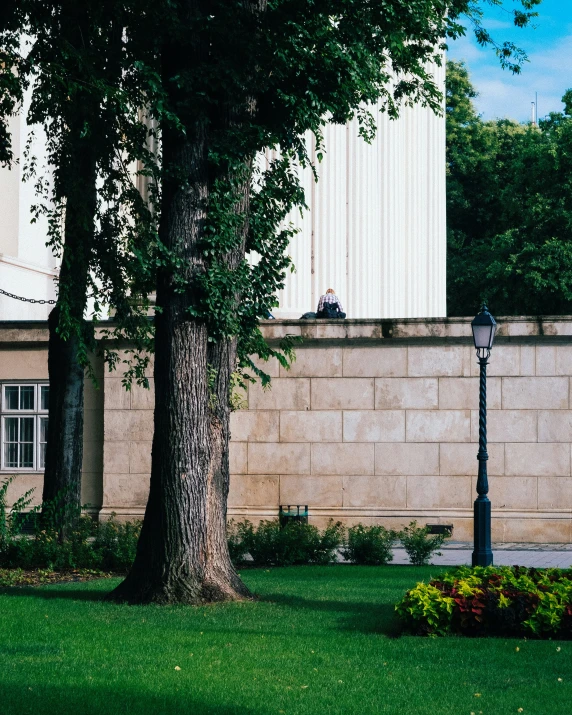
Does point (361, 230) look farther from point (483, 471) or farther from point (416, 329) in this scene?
point (483, 471)

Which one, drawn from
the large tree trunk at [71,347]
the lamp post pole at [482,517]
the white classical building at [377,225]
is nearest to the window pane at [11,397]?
the white classical building at [377,225]

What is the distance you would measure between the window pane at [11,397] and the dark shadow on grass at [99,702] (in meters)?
17.3

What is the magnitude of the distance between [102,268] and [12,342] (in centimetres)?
811

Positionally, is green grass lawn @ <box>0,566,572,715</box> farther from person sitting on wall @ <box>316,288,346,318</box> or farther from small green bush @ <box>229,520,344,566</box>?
person sitting on wall @ <box>316,288,346,318</box>

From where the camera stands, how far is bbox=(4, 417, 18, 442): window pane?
25391 mm

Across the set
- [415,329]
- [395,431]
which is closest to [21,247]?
[415,329]

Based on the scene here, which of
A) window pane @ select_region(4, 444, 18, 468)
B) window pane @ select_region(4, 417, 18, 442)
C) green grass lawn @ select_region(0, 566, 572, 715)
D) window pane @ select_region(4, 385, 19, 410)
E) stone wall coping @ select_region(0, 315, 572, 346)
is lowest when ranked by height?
green grass lawn @ select_region(0, 566, 572, 715)

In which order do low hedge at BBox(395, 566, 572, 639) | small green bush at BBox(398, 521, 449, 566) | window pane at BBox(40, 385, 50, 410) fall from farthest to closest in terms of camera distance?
window pane at BBox(40, 385, 50, 410) < small green bush at BBox(398, 521, 449, 566) < low hedge at BBox(395, 566, 572, 639)

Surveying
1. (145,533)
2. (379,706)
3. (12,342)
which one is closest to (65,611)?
(145,533)

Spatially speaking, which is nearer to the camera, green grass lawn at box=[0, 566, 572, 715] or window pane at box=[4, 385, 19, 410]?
green grass lawn at box=[0, 566, 572, 715]

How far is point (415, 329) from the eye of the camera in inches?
914

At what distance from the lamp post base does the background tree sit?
15.3ft

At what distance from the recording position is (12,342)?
2497 cm

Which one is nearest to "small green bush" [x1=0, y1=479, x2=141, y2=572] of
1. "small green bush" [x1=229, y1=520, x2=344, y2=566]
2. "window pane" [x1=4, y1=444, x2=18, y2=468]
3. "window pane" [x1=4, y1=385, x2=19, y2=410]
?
"small green bush" [x1=229, y1=520, x2=344, y2=566]
